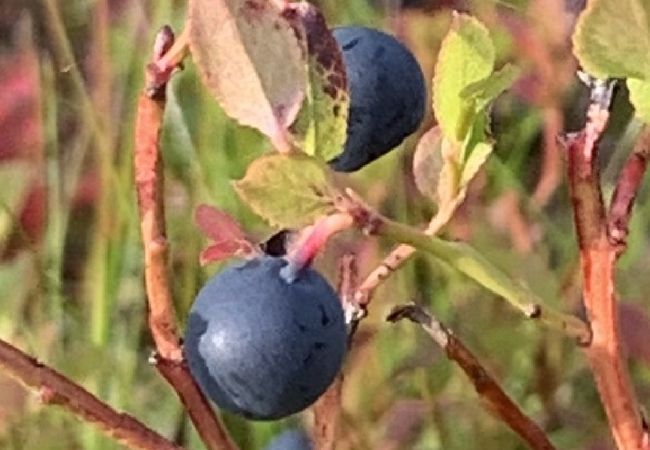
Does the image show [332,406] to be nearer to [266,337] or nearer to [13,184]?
[266,337]

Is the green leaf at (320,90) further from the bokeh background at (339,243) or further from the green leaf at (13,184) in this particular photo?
the green leaf at (13,184)

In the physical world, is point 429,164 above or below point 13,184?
above

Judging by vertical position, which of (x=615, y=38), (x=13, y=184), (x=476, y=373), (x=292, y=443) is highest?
(x=615, y=38)

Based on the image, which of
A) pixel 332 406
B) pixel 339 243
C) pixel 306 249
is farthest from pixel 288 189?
pixel 339 243

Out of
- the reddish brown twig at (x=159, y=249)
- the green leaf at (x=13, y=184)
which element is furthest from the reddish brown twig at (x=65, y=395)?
the green leaf at (x=13, y=184)

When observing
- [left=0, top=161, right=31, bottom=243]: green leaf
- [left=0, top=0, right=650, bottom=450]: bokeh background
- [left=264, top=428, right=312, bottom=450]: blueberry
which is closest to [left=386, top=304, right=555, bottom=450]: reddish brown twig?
[left=264, top=428, right=312, bottom=450]: blueberry

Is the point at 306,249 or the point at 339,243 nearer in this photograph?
the point at 306,249

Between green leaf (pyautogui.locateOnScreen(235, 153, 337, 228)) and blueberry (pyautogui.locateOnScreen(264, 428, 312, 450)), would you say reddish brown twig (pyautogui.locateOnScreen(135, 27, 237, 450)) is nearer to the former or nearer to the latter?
green leaf (pyautogui.locateOnScreen(235, 153, 337, 228))
